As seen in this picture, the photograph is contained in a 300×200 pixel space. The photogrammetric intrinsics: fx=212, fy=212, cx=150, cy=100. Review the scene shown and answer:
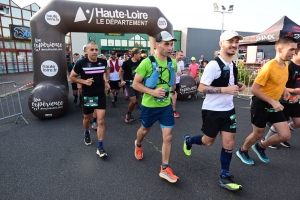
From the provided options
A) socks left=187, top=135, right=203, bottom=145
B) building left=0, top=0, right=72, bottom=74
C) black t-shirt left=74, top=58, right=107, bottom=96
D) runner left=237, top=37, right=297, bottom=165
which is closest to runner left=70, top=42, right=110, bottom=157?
black t-shirt left=74, top=58, right=107, bottom=96

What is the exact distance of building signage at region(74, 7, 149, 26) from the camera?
6586 mm

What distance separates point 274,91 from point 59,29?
606 centimetres

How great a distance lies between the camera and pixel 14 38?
2048cm

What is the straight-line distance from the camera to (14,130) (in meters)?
5.07

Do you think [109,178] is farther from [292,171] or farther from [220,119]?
[292,171]

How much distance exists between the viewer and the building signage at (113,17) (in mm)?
6586

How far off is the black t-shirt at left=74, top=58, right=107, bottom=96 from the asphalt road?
1.11 meters

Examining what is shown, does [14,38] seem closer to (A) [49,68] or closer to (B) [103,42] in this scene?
(B) [103,42]

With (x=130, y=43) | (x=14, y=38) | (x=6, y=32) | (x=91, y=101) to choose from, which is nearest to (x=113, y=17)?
(x=91, y=101)

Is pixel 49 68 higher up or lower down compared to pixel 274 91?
higher up

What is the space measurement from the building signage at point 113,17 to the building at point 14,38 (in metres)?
17.1

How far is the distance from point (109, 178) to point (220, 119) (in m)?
1.71

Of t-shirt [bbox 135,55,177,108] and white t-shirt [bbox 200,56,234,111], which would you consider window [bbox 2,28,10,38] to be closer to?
t-shirt [bbox 135,55,177,108]

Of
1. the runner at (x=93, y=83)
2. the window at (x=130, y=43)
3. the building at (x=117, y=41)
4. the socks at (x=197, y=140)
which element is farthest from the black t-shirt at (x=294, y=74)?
the window at (x=130, y=43)
